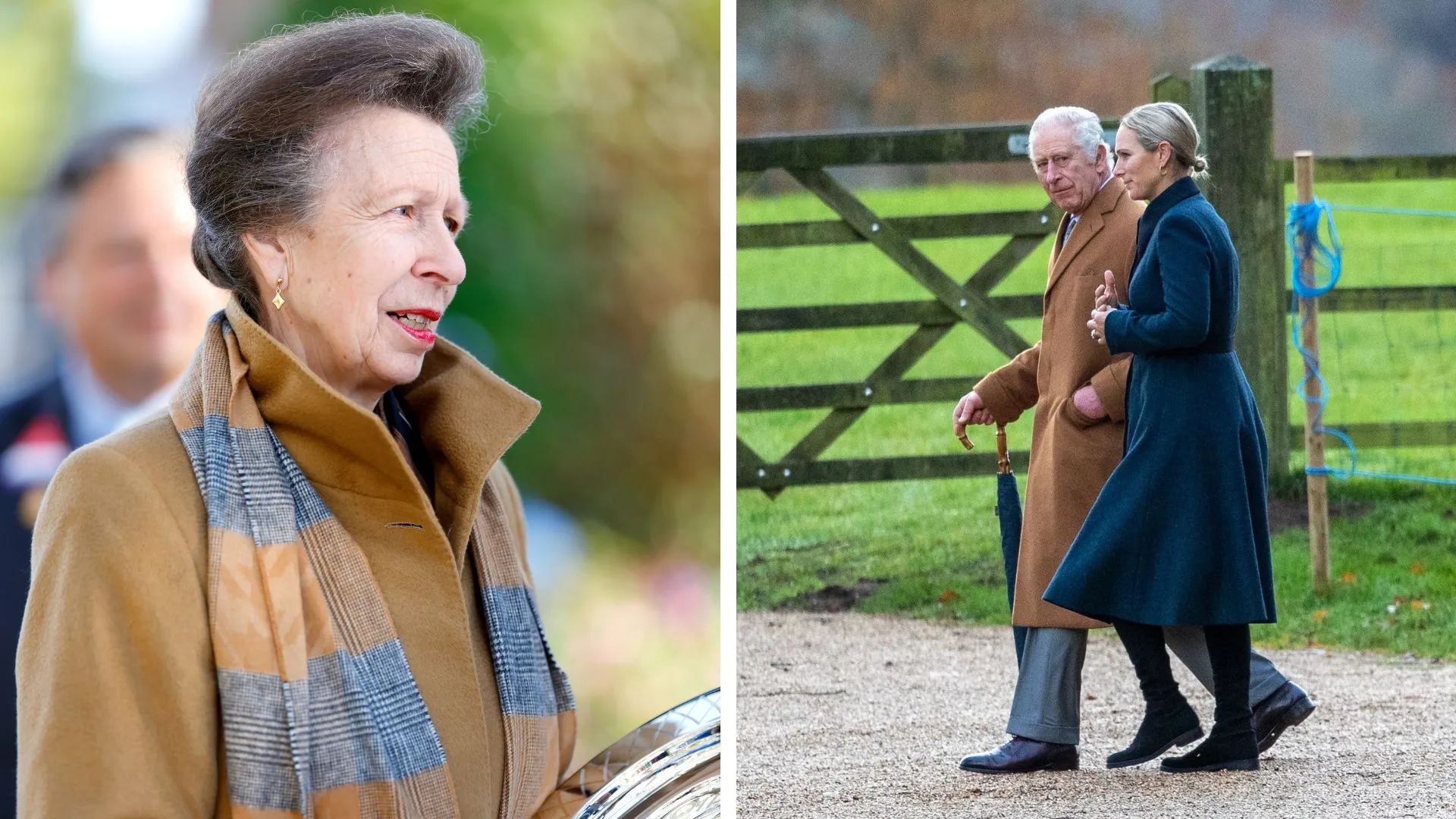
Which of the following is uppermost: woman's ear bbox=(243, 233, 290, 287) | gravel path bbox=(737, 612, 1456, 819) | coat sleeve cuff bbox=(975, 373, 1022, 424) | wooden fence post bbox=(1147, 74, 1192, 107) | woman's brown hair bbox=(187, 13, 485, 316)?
wooden fence post bbox=(1147, 74, 1192, 107)

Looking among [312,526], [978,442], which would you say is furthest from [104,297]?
[978,442]

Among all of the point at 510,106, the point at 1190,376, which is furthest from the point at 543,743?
the point at 1190,376

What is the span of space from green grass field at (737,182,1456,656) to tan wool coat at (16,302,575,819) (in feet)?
7.57

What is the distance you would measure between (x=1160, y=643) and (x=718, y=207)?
1.54 metres

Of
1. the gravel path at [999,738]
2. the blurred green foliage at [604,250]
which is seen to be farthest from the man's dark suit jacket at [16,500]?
the gravel path at [999,738]

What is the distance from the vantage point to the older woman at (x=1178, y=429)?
351cm

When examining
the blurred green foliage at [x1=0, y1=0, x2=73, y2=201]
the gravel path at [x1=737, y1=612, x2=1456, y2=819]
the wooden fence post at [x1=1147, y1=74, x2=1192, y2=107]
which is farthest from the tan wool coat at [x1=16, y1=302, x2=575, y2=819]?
the wooden fence post at [x1=1147, y1=74, x2=1192, y2=107]

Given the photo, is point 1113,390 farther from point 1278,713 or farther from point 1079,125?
point 1278,713

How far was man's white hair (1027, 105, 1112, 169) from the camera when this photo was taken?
3.65 meters

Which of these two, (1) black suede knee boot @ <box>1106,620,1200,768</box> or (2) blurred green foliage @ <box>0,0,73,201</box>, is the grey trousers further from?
(2) blurred green foliage @ <box>0,0,73,201</box>

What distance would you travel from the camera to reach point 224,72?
1.88 metres

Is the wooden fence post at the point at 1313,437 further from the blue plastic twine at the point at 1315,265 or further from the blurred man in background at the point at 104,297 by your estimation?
the blurred man in background at the point at 104,297

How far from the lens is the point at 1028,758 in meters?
3.90

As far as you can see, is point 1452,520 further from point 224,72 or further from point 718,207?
point 224,72
